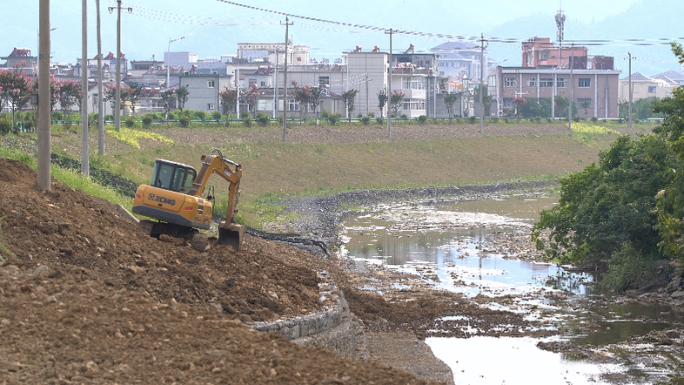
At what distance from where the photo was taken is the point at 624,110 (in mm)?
120312

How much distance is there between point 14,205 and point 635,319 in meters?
14.5

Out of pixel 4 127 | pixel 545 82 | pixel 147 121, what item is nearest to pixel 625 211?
pixel 4 127

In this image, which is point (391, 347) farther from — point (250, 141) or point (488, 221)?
point (250, 141)

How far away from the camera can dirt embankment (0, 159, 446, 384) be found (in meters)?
9.41

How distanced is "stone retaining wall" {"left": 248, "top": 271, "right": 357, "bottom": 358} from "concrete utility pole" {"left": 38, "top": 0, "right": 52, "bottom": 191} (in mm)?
6563

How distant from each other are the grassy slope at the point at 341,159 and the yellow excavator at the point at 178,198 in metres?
15.8

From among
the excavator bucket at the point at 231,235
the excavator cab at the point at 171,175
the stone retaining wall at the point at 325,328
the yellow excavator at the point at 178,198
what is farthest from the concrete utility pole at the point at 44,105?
the stone retaining wall at the point at 325,328

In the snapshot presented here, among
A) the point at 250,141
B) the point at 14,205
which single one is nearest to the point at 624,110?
the point at 250,141

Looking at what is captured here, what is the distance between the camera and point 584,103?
116812 mm

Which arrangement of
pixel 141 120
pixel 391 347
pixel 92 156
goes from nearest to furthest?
pixel 391 347
pixel 92 156
pixel 141 120

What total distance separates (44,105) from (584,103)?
107610mm

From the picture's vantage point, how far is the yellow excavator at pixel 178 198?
59.4ft

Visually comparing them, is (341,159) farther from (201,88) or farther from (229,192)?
(229,192)

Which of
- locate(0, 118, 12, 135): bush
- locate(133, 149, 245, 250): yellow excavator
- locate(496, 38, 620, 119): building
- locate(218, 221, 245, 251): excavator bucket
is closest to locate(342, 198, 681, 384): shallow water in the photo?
locate(218, 221, 245, 251): excavator bucket
